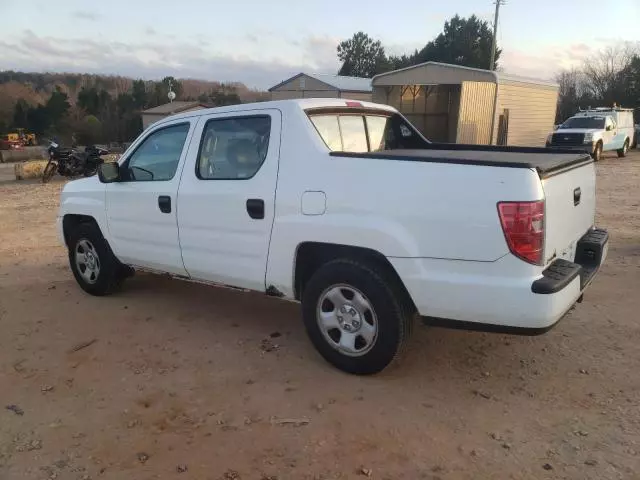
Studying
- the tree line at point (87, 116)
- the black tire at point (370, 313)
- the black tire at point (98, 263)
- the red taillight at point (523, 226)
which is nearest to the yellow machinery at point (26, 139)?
the tree line at point (87, 116)

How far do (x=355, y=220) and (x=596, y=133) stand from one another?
2015cm

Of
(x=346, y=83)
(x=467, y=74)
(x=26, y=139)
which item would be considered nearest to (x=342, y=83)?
(x=346, y=83)

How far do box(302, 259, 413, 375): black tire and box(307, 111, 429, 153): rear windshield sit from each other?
88 cm

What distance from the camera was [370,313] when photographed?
3609 millimetres

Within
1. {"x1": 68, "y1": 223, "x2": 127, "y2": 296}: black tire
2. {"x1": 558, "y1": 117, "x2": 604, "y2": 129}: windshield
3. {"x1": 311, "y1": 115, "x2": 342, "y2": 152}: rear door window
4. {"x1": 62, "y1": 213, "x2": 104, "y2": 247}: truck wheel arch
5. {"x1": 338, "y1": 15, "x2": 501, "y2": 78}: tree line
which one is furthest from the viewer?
{"x1": 338, "y1": 15, "x2": 501, "y2": 78}: tree line

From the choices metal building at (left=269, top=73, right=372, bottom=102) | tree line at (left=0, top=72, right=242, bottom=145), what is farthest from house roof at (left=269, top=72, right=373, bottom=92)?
tree line at (left=0, top=72, right=242, bottom=145)

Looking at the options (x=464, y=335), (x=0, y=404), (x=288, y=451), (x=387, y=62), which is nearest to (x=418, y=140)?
(x=464, y=335)

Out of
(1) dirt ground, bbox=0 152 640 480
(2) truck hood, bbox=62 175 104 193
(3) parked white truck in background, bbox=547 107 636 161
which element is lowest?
(1) dirt ground, bbox=0 152 640 480

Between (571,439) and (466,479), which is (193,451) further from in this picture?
(571,439)

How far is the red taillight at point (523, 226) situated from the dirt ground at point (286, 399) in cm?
102

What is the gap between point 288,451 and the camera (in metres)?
2.99

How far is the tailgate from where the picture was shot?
317cm

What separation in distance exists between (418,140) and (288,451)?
125 inches

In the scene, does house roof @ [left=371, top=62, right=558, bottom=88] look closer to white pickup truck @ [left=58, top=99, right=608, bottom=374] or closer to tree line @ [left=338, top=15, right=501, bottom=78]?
white pickup truck @ [left=58, top=99, right=608, bottom=374]
